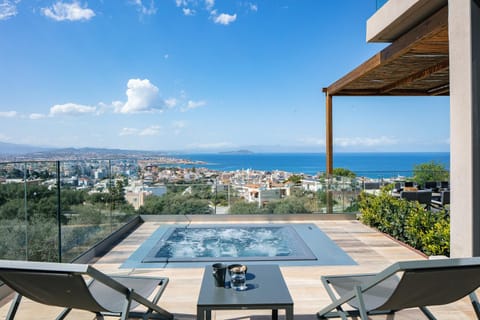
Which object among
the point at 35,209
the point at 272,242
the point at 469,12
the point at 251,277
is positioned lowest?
the point at 272,242

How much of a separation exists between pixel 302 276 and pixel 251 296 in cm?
186

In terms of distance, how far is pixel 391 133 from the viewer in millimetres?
46812

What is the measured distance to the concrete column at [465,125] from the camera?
12.1ft

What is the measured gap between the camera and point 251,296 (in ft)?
6.93

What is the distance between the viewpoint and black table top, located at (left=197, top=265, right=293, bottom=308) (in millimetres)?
2014

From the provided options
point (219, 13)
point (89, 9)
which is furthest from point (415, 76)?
point (89, 9)

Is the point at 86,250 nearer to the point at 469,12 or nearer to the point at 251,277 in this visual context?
the point at 251,277

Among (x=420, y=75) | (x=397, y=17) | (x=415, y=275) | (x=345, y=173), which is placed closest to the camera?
(x=415, y=275)

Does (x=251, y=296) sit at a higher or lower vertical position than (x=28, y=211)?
lower

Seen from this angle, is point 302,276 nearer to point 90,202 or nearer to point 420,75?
point 90,202

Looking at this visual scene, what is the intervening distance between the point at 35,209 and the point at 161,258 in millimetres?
1684

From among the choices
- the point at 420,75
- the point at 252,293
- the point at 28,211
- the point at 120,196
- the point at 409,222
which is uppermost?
the point at 420,75

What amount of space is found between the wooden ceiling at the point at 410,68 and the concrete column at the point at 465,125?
388 millimetres

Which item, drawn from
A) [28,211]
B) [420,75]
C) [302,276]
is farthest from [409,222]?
[28,211]
